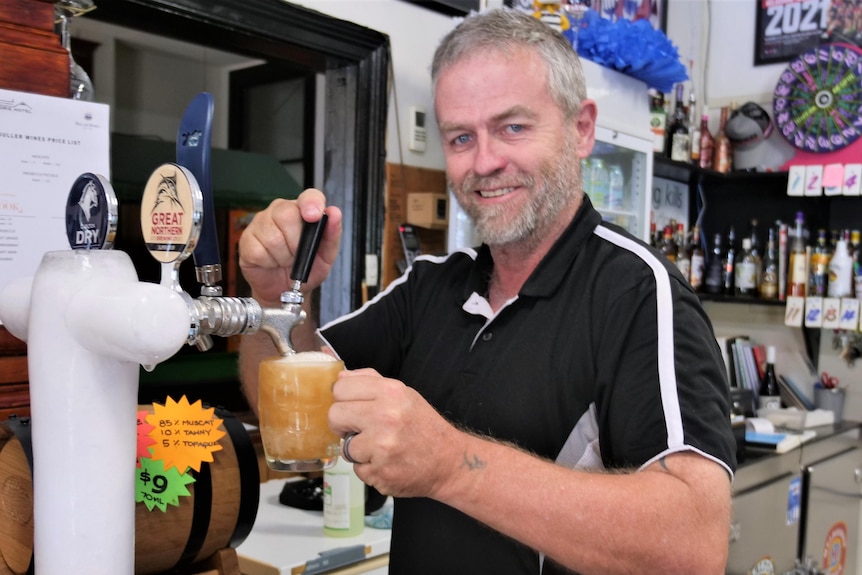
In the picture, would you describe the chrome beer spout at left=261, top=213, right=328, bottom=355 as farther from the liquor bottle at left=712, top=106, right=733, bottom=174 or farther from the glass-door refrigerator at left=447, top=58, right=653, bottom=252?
the liquor bottle at left=712, top=106, right=733, bottom=174

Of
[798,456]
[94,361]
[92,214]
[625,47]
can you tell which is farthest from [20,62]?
[798,456]

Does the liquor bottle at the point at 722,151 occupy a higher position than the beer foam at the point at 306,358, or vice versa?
the liquor bottle at the point at 722,151

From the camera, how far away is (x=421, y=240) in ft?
9.36

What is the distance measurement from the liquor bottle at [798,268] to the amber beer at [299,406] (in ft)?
11.3

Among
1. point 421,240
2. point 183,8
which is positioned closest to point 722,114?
point 421,240

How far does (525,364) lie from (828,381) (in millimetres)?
3237

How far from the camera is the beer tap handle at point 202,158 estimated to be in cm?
86

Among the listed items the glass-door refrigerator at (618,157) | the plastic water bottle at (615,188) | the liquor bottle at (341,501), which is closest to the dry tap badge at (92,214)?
the liquor bottle at (341,501)

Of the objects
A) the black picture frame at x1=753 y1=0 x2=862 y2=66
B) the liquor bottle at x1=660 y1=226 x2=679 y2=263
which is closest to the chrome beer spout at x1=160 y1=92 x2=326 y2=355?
the liquor bottle at x1=660 y1=226 x2=679 y2=263

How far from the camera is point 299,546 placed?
1.85 metres

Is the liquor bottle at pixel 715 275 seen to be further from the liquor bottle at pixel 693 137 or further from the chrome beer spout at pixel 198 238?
the chrome beer spout at pixel 198 238

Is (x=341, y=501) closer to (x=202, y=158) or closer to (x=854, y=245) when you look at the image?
(x=202, y=158)

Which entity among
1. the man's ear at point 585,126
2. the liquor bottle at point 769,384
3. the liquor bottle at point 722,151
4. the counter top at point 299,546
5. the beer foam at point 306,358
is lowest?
the counter top at point 299,546

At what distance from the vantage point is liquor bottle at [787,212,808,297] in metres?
3.78
